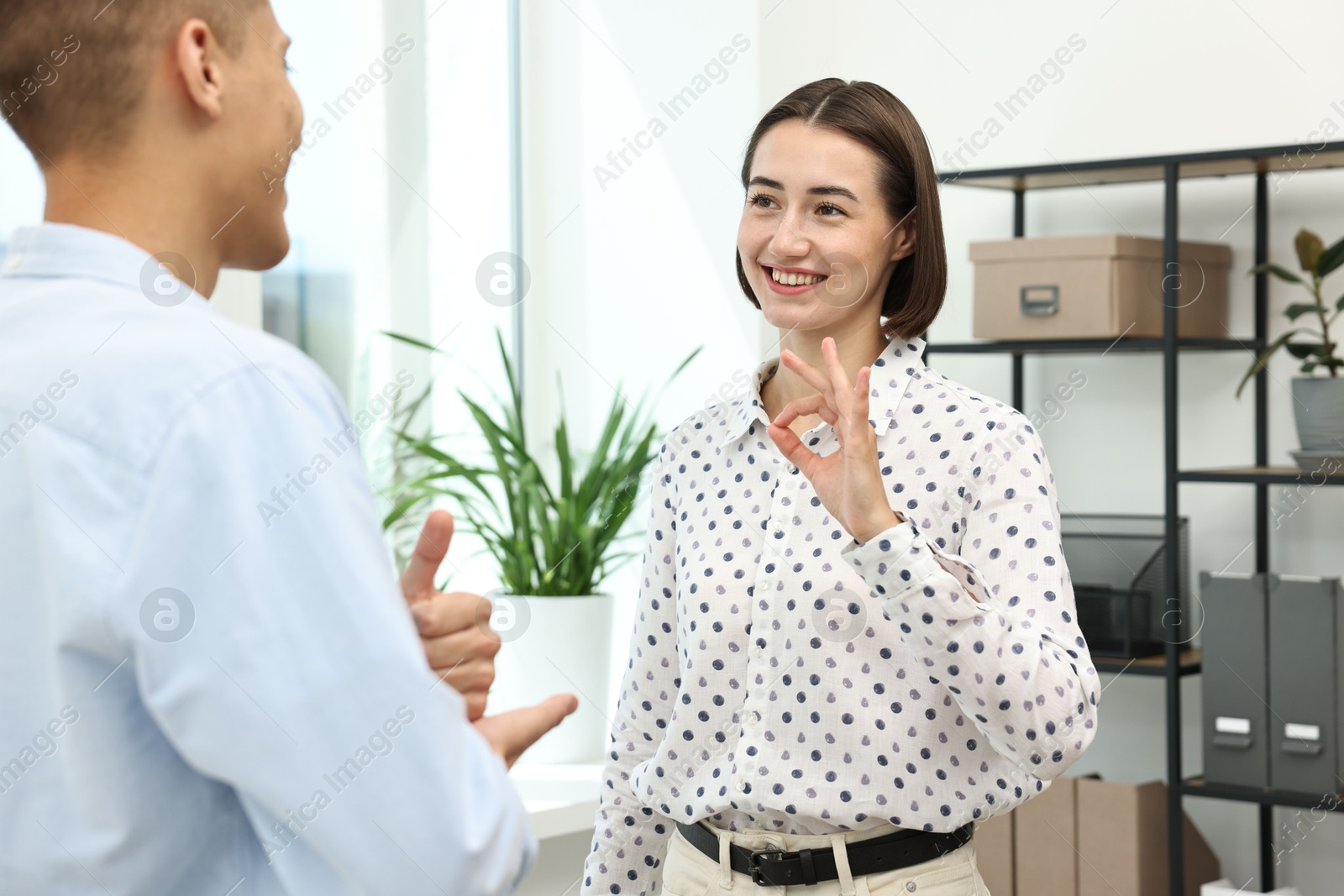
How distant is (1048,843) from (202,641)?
2642mm

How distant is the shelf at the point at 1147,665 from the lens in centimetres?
279

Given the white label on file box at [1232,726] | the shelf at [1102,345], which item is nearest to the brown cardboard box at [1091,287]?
the shelf at [1102,345]

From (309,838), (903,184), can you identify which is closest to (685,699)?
(903,184)

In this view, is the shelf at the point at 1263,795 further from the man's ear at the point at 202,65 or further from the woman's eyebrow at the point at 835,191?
the man's ear at the point at 202,65

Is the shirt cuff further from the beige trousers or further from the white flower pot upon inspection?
the white flower pot

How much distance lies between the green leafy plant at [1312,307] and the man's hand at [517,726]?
2.43 m

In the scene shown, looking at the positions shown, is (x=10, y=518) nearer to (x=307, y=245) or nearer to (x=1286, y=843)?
(x=307, y=245)

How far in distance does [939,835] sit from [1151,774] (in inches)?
76.3

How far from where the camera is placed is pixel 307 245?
10.5 feet

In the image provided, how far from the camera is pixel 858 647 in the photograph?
1.45m

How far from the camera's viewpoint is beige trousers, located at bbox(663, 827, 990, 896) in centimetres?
139

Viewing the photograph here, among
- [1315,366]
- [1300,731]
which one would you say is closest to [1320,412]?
[1315,366]

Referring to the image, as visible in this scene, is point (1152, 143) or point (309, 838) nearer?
point (309, 838)

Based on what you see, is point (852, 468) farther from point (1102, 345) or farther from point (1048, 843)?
point (1048, 843)
